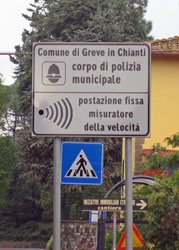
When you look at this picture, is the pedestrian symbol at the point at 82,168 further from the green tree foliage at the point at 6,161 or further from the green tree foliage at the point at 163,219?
the green tree foliage at the point at 6,161

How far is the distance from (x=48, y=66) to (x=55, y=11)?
40.8m

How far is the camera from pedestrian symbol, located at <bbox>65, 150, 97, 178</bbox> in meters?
8.57

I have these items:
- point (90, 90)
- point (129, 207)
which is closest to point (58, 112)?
point (90, 90)

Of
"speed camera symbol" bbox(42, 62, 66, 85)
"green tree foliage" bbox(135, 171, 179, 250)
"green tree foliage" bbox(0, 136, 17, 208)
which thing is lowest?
"green tree foliage" bbox(135, 171, 179, 250)

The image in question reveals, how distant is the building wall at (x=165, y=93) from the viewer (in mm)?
31719

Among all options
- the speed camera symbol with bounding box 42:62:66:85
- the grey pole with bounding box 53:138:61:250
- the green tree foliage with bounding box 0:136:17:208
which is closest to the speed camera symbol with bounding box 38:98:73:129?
the speed camera symbol with bounding box 42:62:66:85

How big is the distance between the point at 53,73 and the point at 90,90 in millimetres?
326

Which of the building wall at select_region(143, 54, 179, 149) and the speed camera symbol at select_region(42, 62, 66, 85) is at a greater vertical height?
the building wall at select_region(143, 54, 179, 149)

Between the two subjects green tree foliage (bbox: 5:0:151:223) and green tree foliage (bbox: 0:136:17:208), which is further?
green tree foliage (bbox: 0:136:17:208)

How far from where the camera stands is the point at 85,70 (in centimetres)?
672

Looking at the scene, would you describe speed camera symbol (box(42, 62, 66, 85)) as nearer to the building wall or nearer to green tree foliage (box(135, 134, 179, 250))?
green tree foliage (box(135, 134, 179, 250))

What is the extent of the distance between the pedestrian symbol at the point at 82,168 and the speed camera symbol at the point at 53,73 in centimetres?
205

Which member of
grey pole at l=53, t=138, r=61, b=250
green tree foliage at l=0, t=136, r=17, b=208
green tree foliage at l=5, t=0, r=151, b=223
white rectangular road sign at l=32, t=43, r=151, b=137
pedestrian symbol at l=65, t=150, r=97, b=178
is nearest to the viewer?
grey pole at l=53, t=138, r=61, b=250

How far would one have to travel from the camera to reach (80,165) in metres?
8.68
